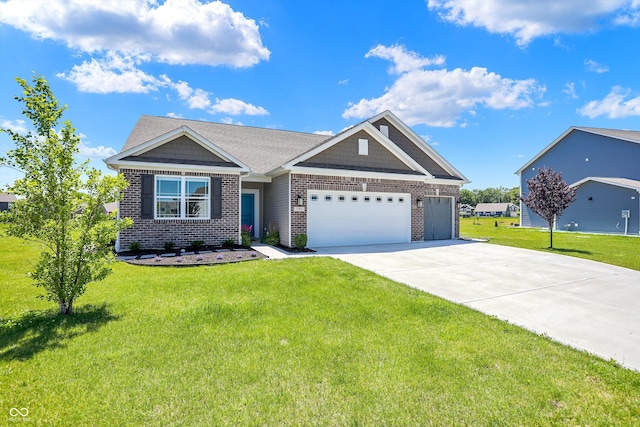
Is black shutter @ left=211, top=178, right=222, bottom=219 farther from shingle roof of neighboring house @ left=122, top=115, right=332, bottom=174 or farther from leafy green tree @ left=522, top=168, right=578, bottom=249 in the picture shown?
leafy green tree @ left=522, top=168, right=578, bottom=249

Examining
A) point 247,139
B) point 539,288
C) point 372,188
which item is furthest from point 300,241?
point 247,139

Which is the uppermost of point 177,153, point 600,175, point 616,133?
point 616,133

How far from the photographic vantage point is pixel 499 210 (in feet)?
279

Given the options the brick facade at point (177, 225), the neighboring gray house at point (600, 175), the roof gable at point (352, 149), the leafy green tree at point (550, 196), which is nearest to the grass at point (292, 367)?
the brick facade at point (177, 225)

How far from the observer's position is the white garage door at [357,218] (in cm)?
1293

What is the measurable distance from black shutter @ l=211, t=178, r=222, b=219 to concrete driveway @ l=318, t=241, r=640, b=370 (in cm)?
444

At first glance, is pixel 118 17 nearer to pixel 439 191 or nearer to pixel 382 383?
pixel 382 383

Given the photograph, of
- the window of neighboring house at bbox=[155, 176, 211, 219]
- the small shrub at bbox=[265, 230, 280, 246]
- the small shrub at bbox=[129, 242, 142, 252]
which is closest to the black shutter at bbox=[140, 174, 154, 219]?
the window of neighboring house at bbox=[155, 176, 211, 219]

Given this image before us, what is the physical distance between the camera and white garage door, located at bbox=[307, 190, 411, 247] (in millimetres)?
12930

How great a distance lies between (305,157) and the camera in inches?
497

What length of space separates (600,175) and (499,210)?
65.2m

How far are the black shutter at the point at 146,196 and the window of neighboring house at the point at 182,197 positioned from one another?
8.3 inches

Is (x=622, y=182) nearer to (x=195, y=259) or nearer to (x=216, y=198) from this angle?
(x=216, y=198)

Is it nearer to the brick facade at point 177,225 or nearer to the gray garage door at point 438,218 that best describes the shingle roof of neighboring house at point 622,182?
the gray garage door at point 438,218
